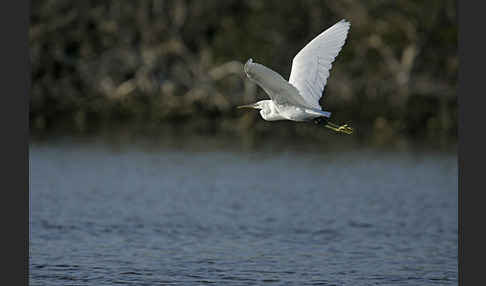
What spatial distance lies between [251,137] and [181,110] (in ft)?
15.1

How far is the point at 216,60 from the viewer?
108 feet

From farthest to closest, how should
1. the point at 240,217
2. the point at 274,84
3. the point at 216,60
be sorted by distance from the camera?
the point at 216,60, the point at 240,217, the point at 274,84

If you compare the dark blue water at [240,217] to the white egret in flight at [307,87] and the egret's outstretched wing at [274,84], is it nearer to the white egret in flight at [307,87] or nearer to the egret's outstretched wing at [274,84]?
the white egret in flight at [307,87]

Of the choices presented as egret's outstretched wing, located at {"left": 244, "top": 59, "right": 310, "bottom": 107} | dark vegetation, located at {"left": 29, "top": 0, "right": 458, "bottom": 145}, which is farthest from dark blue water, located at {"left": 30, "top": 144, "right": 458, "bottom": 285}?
dark vegetation, located at {"left": 29, "top": 0, "right": 458, "bottom": 145}

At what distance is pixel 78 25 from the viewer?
33812 mm

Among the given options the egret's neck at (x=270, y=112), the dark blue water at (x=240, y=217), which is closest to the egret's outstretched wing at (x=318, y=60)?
the egret's neck at (x=270, y=112)

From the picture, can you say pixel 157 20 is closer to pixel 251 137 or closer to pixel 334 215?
pixel 251 137

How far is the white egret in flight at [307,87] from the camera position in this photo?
10.1 m

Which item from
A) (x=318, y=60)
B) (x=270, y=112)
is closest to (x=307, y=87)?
(x=318, y=60)

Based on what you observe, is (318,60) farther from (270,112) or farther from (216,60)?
(216,60)

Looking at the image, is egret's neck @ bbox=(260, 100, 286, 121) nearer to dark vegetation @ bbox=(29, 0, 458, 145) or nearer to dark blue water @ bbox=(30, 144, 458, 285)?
dark blue water @ bbox=(30, 144, 458, 285)

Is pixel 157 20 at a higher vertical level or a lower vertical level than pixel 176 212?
higher

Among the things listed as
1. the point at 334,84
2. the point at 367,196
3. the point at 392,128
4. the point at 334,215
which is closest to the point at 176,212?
the point at 334,215

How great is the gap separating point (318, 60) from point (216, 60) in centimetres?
2203
